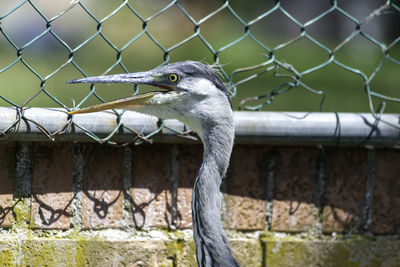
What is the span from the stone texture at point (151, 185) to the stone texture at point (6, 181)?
33cm

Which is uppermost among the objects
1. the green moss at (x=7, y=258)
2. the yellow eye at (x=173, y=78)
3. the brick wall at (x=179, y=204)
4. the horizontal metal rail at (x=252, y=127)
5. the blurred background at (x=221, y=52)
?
the blurred background at (x=221, y=52)

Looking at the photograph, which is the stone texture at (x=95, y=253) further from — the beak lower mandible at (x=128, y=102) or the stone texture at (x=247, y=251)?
the beak lower mandible at (x=128, y=102)

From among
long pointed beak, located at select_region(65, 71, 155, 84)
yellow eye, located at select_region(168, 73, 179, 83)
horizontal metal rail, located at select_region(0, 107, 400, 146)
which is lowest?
horizontal metal rail, located at select_region(0, 107, 400, 146)

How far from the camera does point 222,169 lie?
152cm

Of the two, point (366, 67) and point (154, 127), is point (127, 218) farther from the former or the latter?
point (366, 67)

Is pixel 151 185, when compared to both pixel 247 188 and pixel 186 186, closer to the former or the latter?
pixel 186 186

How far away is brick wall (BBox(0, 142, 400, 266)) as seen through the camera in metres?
1.59

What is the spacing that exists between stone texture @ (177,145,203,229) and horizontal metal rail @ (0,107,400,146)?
65 mm

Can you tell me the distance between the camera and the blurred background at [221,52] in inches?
142

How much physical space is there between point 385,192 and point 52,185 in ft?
3.25

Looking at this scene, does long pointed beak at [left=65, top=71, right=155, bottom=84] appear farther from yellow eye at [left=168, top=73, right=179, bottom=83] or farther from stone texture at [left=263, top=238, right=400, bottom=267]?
stone texture at [left=263, top=238, right=400, bottom=267]

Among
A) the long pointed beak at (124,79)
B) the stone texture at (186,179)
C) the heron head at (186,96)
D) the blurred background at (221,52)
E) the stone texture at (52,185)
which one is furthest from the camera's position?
the blurred background at (221,52)

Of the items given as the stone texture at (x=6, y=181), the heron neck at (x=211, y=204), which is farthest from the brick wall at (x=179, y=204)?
the heron neck at (x=211, y=204)

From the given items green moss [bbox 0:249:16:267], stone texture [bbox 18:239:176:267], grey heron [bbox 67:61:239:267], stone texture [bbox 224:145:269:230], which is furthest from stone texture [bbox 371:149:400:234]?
green moss [bbox 0:249:16:267]
